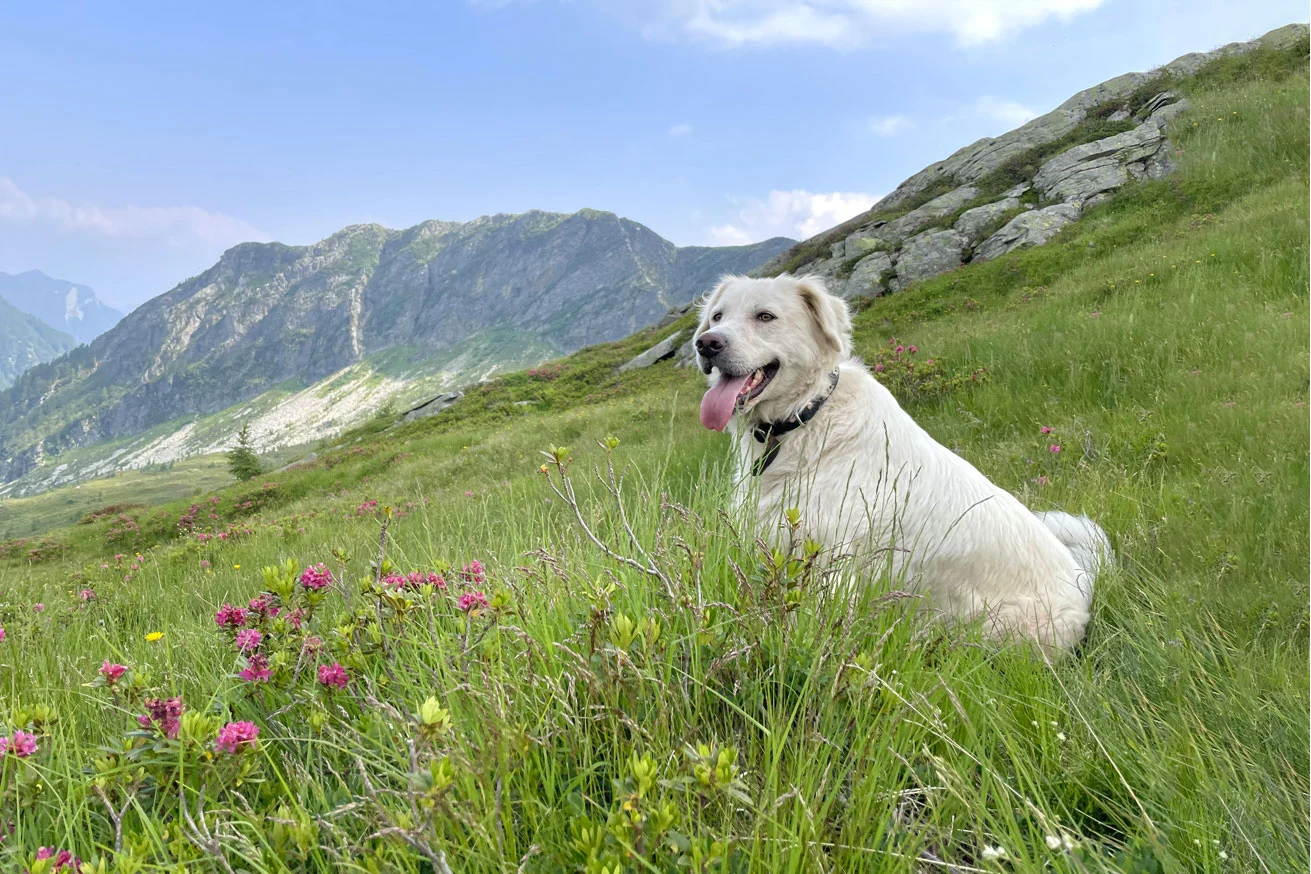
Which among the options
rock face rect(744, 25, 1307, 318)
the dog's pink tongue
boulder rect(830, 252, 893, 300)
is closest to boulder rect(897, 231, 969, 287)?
rock face rect(744, 25, 1307, 318)

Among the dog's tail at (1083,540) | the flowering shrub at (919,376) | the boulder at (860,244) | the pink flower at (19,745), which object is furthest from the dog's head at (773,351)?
the boulder at (860,244)

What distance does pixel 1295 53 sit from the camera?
85.1 ft

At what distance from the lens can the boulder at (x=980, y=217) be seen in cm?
2764

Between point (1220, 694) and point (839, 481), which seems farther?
point (839, 481)

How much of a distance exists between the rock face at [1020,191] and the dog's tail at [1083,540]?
2264 centimetres

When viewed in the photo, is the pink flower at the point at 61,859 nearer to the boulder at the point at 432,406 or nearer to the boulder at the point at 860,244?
the boulder at the point at 860,244

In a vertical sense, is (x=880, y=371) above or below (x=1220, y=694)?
above

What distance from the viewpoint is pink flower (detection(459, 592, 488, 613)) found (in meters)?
1.96

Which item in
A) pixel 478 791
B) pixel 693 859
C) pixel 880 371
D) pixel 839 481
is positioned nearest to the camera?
pixel 693 859

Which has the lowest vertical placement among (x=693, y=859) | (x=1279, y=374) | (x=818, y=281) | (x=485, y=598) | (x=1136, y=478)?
(x=1136, y=478)

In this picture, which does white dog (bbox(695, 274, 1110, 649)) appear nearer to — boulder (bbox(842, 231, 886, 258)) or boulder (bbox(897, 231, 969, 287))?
boulder (bbox(897, 231, 969, 287))

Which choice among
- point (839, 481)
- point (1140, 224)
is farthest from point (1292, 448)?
point (1140, 224)

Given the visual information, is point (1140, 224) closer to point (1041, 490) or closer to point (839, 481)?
point (1041, 490)

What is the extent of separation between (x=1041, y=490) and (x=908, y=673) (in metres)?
4.25
